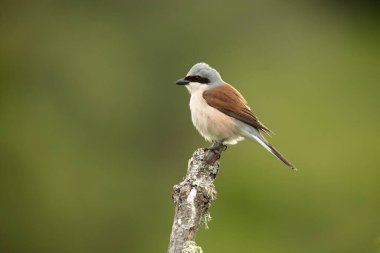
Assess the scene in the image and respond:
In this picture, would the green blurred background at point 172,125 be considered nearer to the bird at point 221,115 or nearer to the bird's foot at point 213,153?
the bird at point 221,115

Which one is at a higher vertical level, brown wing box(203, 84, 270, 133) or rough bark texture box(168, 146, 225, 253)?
brown wing box(203, 84, 270, 133)

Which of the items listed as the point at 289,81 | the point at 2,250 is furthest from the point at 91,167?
the point at 289,81

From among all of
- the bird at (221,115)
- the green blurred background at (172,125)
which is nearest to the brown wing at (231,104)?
the bird at (221,115)

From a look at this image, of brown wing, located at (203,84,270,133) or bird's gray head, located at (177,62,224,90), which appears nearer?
brown wing, located at (203,84,270,133)

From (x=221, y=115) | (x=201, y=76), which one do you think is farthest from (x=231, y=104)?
(x=201, y=76)

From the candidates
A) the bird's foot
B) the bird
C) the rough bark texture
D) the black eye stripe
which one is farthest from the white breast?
the rough bark texture

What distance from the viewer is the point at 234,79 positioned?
18.2m

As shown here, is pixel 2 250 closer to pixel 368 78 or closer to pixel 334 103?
pixel 334 103

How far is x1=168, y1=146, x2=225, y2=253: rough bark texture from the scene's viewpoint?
492 centimetres

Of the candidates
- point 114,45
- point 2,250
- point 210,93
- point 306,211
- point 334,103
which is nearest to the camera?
point 210,93

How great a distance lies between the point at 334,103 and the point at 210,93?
409 inches

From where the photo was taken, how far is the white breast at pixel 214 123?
302 inches

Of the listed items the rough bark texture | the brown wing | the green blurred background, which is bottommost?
the rough bark texture

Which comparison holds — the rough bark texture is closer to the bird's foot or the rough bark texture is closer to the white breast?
the bird's foot
